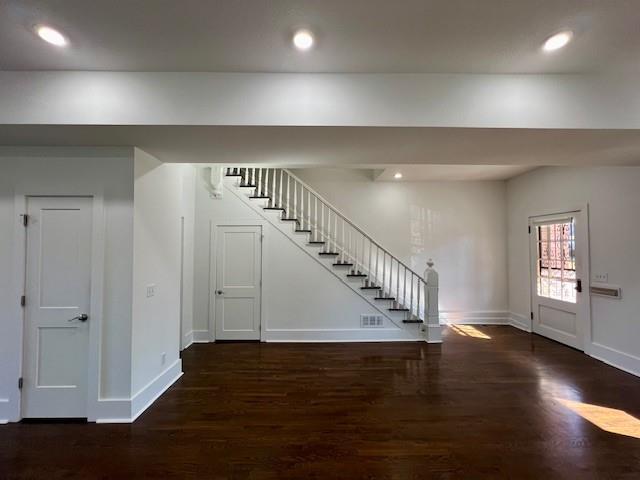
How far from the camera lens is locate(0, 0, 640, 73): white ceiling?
1.71 metres

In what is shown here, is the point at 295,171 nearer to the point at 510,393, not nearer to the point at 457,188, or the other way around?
the point at 457,188

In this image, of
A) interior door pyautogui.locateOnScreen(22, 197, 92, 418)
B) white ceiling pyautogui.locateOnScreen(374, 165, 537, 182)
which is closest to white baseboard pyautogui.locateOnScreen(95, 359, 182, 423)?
interior door pyautogui.locateOnScreen(22, 197, 92, 418)

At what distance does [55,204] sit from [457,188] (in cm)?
648

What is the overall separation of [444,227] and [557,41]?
15.0ft

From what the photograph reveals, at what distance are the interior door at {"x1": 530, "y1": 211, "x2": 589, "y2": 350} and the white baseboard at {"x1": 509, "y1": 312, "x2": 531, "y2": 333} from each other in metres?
0.12

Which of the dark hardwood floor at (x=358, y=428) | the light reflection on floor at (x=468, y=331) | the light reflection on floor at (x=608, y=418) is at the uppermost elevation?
the light reflection on floor at (x=468, y=331)

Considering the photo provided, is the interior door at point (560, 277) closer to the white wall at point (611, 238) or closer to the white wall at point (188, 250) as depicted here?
the white wall at point (611, 238)

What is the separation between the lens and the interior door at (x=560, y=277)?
455cm

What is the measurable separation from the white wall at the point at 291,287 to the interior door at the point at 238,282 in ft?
0.45

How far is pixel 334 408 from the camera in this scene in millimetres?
2986

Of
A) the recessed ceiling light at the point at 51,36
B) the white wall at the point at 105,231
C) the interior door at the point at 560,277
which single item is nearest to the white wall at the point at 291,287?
the white wall at the point at 105,231

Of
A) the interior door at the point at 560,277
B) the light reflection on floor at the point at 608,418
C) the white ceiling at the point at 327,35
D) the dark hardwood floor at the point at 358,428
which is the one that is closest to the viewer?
the white ceiling at the point at 327,35

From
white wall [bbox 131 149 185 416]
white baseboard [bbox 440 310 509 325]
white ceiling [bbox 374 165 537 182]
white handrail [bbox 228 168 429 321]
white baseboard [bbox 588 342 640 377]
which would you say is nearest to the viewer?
white wall [bbox 131 149 185 416]

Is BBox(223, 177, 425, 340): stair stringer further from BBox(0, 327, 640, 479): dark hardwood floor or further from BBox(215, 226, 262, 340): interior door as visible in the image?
BBox(0, 327, 640, 479): dark hardwood floor
